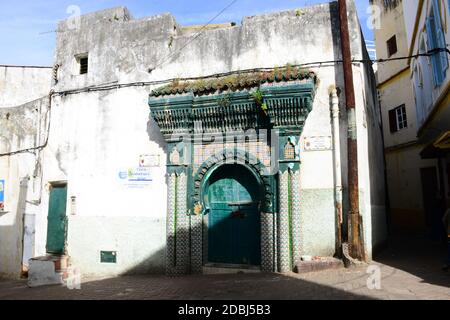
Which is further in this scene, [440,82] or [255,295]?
[440,82]

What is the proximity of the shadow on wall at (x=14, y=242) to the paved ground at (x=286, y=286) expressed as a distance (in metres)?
1.88

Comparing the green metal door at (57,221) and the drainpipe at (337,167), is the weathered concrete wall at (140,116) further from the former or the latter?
the green metal door at (57,221)

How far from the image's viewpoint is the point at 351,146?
6770 millimetres

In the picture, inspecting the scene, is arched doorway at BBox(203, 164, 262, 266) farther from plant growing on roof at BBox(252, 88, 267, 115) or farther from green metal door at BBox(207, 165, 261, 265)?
plant growing on roof at BBox(252, 88, 267, 115)

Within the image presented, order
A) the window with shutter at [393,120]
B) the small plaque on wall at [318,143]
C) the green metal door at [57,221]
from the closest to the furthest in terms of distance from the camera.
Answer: the small plaque on wall at [318,143] < the green metal door at [57,221] < the window with shutter at [393,120]

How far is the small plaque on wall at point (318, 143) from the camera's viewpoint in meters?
7.02

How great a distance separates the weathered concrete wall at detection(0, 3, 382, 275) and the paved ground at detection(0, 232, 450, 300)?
32.3 inches

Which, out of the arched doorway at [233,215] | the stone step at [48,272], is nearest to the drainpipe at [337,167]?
the arched doorway at [233,215]

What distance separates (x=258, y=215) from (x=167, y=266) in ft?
7.13

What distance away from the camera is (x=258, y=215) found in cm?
733

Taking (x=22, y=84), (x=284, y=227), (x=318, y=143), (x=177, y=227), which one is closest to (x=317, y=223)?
(x=284, y=227)

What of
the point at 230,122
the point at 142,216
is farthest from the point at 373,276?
the point at 142,216

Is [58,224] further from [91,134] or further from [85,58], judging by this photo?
[85,58]

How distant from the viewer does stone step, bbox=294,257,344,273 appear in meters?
6.46
